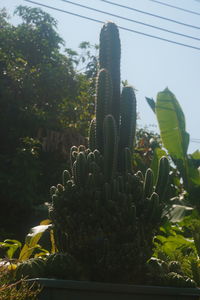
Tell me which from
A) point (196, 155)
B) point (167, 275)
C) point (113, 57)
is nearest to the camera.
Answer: point (167, 275)

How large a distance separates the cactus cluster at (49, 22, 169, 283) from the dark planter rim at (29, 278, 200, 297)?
334mm

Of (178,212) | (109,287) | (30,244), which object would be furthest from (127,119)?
(178,212)

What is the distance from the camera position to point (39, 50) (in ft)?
40.8

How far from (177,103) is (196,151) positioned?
1.24 m

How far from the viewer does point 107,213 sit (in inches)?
154

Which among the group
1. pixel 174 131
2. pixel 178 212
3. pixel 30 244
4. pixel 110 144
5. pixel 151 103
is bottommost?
pixel 30 244

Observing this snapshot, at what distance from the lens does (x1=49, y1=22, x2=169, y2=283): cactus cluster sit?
3898 mm

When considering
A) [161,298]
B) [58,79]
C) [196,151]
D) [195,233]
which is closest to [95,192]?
[161,298]

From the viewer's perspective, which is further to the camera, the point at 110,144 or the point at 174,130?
the point at 174,130

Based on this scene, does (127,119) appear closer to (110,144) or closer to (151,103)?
(110,144)

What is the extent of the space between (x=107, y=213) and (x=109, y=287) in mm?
599

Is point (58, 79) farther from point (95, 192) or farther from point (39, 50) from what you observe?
point (95, 192)

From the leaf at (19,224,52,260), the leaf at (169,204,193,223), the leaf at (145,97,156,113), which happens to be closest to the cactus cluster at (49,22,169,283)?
the leaf at (19,224,52,260)

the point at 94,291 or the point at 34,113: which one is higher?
the point at 34,113
